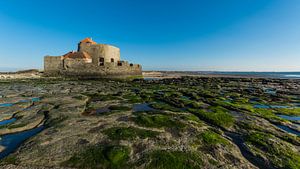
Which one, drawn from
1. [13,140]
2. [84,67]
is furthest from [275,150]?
[84,67]

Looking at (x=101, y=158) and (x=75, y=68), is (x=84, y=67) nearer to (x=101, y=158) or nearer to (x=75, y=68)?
(x=75, y=68)

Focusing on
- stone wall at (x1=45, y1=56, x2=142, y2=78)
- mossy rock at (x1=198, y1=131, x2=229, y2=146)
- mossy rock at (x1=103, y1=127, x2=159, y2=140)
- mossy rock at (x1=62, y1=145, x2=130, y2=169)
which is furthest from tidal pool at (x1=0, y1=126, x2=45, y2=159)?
stone wall at (x1=45, y1=56, x2=142, y2=78)

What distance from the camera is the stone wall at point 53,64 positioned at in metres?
30.8

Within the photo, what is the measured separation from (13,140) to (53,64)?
31.6 meters

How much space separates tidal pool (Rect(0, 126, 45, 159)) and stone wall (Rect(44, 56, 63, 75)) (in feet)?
99.1

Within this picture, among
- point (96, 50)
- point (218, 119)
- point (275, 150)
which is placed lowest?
point (275, 150)

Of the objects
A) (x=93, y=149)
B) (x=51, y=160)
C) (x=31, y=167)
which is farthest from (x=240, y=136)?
(x=31, y=167)

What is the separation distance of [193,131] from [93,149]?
371cm

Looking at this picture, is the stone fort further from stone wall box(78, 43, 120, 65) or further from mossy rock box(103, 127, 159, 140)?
mossy rock box(103, 127, 159, 140)

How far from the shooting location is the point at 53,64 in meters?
31.0

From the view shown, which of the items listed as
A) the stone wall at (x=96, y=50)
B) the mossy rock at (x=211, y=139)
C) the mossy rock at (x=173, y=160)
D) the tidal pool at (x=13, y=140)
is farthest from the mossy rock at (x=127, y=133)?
the stone wall at (x=96, y=50)

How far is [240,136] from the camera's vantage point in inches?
214

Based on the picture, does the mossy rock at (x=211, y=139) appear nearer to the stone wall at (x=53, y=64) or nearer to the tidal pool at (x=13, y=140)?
the tidal pool at (x=13, y=140)

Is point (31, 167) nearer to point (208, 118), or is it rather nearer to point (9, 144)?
point (9, 144)
